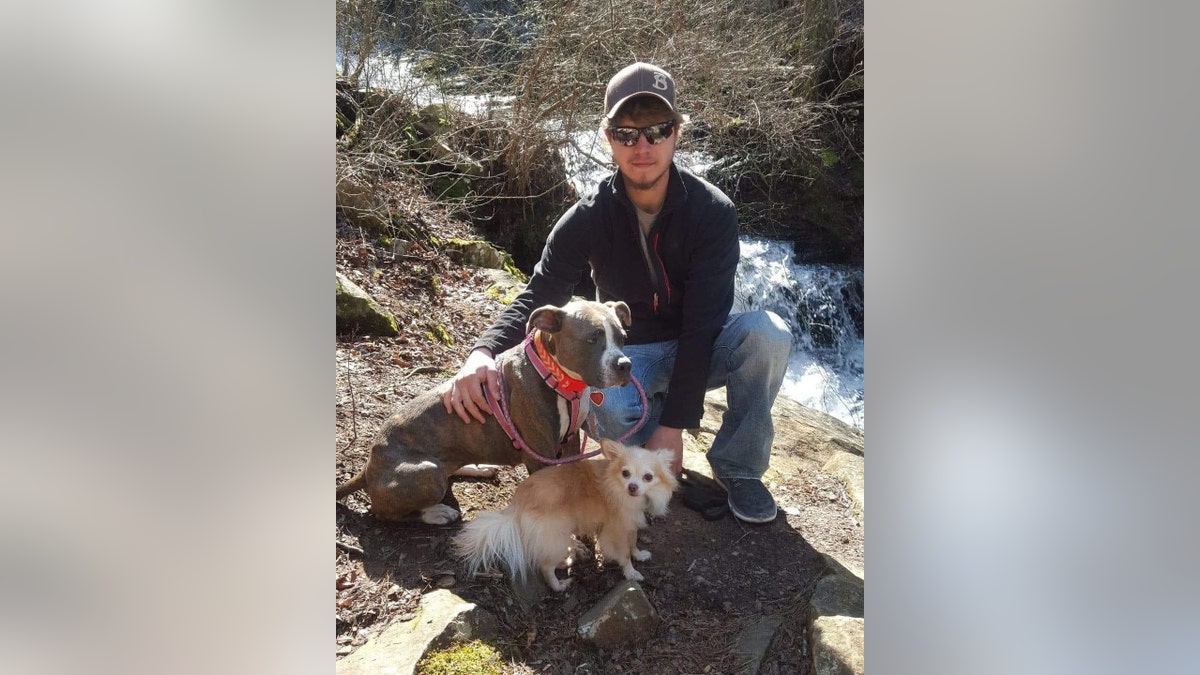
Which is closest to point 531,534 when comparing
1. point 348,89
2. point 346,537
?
point 346,537

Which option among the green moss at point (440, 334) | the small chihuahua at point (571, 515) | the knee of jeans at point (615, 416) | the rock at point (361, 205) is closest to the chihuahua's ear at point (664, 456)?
the small chihuahua at point (571, 515)

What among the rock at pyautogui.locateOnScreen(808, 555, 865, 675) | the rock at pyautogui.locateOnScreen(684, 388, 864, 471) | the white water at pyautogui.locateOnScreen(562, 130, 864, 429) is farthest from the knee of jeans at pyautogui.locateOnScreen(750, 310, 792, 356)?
the rock at pyautogui.locateOnScreen(808, 555, 865, 675)

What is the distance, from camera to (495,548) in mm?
2246

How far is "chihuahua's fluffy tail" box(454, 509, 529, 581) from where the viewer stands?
88.0 inches

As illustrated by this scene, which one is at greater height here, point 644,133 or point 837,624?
point 644,133

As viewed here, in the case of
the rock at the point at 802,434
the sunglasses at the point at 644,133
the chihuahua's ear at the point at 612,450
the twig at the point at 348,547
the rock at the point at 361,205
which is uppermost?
the sunglasses at the point at 644,133

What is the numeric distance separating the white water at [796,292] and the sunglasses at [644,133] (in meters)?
0.68

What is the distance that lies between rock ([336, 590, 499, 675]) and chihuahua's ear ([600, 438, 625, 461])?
60cm

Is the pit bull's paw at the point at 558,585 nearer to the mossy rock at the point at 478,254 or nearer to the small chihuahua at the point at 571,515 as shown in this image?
the small chihuahua at the point at 571,515

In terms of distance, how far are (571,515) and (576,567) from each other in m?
0.17

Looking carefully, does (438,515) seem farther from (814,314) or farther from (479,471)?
(814,314)

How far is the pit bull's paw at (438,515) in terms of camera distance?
2.41 m

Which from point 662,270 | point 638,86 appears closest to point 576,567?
point 662,270
